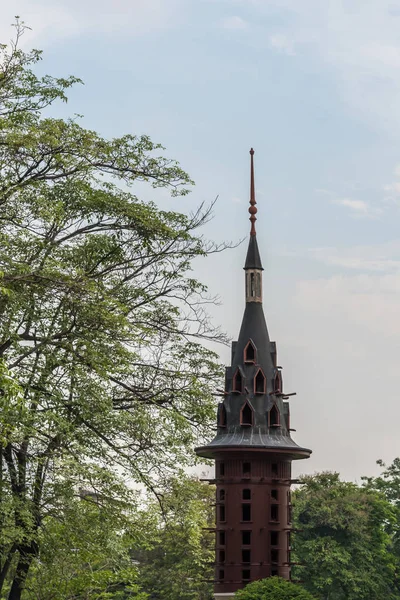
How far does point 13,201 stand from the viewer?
2273 centimetres

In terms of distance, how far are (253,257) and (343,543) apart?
21.6 m

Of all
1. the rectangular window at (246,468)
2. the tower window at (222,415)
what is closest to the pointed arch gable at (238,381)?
the tower window at (222,415)

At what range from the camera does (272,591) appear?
29828 mm

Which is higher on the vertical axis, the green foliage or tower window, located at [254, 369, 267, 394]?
tower window, located at [254, 369, 267, 394]

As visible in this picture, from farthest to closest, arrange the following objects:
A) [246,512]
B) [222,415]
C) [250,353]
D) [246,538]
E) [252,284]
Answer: [252,284] → [250,353] → [222,415] → [246,512] → [246,538]

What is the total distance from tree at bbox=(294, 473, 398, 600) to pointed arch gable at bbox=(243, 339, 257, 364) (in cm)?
1555

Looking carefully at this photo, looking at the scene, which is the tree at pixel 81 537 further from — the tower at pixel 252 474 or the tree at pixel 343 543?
the tree at pixel 343 543

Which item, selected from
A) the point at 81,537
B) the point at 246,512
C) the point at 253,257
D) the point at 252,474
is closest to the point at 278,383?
the point at 252,474

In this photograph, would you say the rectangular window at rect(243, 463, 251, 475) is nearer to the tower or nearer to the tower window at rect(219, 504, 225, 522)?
the tower

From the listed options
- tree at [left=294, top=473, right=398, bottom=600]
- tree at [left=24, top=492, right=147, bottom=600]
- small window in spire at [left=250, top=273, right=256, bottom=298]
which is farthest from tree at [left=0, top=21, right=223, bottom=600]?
tree at [left=294, top=473, right=398, bottom=600]

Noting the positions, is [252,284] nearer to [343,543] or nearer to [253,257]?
[253,257]

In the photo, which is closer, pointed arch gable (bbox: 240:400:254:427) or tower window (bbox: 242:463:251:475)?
tower window (bbox: 242:463:251:475)

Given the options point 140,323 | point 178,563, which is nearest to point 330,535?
point 178,563

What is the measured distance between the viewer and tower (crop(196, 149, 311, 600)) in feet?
109
